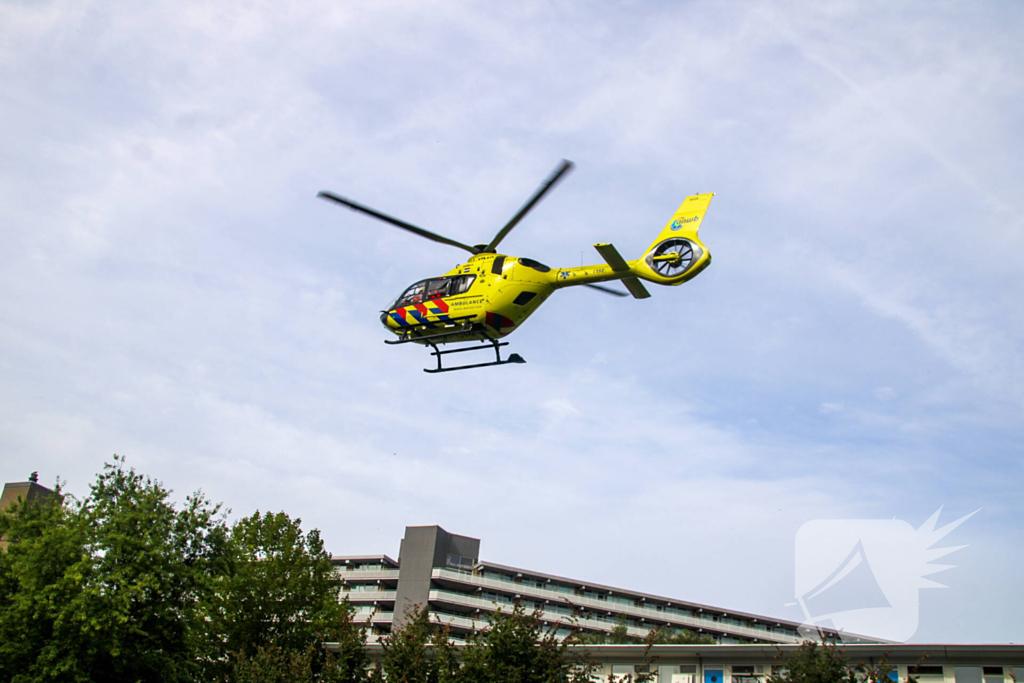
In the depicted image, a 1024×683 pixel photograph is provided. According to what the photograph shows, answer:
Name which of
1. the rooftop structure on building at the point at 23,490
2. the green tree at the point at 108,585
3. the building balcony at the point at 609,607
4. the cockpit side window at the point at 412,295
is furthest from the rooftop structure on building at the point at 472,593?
the cockpit side window at the point at 412,295

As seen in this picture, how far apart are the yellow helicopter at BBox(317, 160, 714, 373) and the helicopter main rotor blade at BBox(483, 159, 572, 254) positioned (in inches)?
1.3

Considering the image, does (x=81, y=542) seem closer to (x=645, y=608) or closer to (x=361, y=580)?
(x=361, y=580)

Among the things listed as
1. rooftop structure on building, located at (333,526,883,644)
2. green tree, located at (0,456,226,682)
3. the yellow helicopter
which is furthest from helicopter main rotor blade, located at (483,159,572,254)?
rooftop structure on building, located at (333,526,883,644)

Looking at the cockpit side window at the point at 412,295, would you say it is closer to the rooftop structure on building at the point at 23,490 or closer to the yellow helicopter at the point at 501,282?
the yellow helicopter at the point at 501,282

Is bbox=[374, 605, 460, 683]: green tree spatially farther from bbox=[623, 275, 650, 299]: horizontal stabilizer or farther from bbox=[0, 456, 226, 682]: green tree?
bbox=[0, 456, 226, 682]: green tree

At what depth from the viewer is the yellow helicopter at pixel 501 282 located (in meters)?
23.4

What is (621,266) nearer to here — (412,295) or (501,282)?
(501,282)

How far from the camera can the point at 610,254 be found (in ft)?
76.8

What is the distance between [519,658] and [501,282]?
11786mm

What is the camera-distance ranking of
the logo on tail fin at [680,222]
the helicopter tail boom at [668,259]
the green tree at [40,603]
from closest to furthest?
1. the helicopter tail boom at [668,259]
2. the logo on tail fin at [680,222]
3. the green tree at [40,603]

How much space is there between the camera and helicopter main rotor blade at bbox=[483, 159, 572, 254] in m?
21.5

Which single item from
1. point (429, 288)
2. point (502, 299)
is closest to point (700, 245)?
point (502, 299)

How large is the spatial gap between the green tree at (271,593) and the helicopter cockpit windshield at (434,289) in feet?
54.7

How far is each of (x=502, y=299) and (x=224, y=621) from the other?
2407 cm
